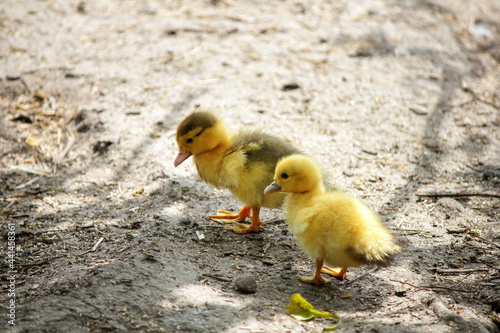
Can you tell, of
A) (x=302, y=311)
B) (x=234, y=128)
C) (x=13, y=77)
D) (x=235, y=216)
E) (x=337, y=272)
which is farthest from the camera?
(x=13, y=77)

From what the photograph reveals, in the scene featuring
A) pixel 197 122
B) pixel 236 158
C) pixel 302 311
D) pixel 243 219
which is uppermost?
pixel 197 122

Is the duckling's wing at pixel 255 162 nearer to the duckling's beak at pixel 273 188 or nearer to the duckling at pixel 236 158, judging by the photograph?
the duckling at pixel 236 158

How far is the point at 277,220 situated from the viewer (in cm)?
457

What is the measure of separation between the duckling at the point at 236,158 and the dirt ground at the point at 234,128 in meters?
0.36

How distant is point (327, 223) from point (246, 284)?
0.73 m

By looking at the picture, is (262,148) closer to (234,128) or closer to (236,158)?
(236,158)

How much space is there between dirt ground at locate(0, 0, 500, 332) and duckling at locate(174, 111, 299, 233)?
0.36m

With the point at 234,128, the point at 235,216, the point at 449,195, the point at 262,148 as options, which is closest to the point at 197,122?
the point at 262,148

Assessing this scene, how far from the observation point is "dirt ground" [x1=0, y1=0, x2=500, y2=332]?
10.5 ft

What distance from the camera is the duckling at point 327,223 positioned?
306 cm

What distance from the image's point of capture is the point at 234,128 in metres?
5.67

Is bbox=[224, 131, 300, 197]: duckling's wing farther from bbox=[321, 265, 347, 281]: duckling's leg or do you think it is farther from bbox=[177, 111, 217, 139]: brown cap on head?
bbox=[321, 265, 347, 281]: duckling's leg

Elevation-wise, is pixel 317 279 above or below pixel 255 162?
below

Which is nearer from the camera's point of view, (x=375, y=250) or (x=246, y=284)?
(x=375, y=250)
